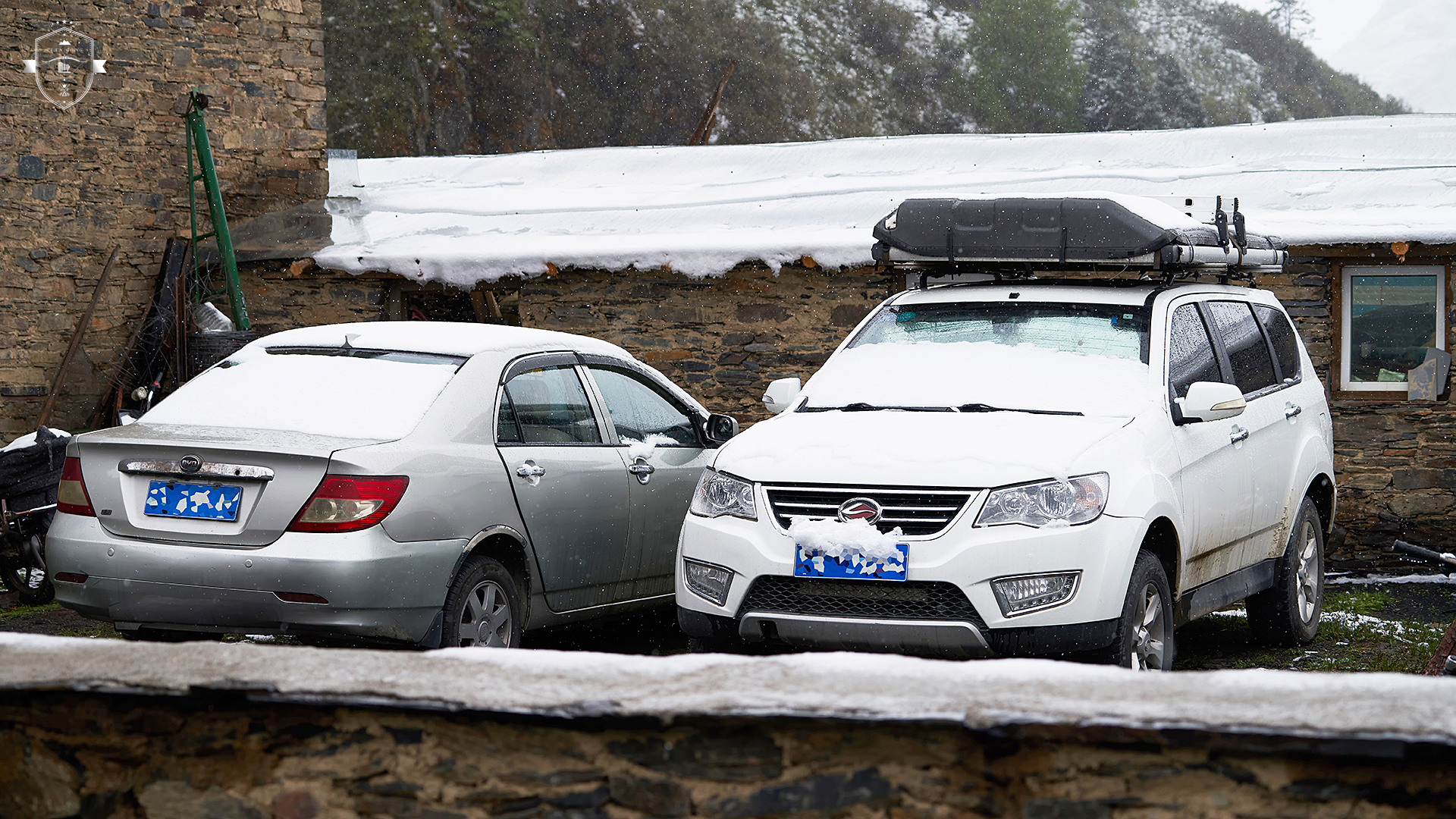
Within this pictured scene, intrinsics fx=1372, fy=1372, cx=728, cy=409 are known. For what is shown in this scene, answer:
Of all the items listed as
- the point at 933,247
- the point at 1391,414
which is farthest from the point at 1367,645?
the point at 1391,414

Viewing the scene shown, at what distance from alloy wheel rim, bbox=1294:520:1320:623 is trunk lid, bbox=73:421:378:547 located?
4517mm

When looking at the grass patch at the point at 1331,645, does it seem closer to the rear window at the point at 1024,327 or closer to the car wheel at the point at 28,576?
the rear window at the point at 1024,327

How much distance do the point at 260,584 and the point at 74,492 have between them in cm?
94

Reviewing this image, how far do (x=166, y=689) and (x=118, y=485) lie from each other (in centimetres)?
238

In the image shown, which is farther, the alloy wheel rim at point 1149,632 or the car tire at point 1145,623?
the alloy wheel rim at point 1149,632

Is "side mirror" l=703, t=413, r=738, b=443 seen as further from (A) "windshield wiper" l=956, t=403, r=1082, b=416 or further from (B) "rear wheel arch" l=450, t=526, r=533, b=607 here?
(A) "windshield wiper" l=956, t=403, r=1082, b=416

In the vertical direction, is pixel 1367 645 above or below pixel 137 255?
below

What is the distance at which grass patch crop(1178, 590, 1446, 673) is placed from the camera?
6324 mm

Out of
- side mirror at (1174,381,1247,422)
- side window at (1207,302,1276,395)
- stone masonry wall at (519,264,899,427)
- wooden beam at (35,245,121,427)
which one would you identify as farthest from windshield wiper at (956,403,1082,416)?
wooden beam at (35,245,121,427)

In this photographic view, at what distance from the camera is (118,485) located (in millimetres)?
5051

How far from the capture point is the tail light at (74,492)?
16.7 feet

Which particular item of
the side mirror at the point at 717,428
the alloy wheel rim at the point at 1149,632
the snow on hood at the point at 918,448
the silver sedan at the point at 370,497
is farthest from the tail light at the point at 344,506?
the alloy wheel rim at the point at 1149,632

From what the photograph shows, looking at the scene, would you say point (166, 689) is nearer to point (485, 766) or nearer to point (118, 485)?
point (485, 766)

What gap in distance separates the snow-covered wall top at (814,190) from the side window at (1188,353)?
13.6ft
